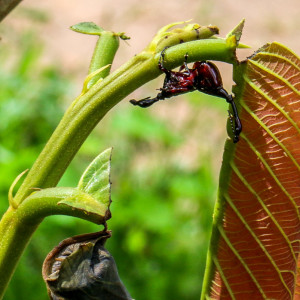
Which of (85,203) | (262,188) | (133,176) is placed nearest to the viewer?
(85,203)

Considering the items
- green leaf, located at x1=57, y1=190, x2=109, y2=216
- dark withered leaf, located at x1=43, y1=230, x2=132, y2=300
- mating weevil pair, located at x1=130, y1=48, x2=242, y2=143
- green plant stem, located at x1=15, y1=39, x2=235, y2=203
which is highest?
mating weevil pair, located at x1=130, y1=48, x2=242, y2=143

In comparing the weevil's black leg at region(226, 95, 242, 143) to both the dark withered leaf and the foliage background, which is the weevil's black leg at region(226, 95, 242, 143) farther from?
the foliage background

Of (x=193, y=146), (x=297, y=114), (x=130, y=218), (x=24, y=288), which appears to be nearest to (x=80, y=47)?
(x=193, y=146)

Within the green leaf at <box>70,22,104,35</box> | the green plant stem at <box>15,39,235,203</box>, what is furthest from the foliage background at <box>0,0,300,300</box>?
the green plant stem at <box>15,39,235,203</box>

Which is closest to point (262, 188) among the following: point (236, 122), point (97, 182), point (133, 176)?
point (236, 122)

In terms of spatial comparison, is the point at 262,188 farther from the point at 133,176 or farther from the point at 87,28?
the point at 133,176

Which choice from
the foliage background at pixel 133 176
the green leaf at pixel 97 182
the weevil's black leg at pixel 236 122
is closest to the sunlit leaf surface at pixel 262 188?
the weevil's black leg at pixel 236 122
